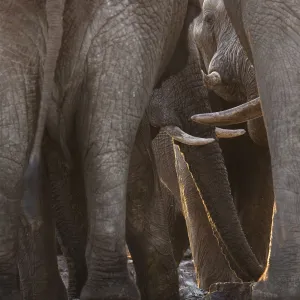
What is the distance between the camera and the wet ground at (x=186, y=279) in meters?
5.80

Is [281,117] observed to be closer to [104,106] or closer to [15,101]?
[104,106]

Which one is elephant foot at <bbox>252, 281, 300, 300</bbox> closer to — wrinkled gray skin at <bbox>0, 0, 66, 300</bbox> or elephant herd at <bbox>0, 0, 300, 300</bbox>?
elephant herd at <bbox>0, 0, 300, 300</bbox>

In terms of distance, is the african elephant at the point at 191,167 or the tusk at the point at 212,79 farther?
the tusk at the point at 212,79

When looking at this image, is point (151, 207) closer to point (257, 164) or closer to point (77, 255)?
point (77, 255)

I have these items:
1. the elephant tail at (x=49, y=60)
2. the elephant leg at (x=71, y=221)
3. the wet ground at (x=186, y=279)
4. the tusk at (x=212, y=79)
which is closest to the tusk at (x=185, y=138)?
the elephant leg at (x=71, y=221)

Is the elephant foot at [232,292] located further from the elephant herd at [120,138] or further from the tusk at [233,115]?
the tusk at [233,115]

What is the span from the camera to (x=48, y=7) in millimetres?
4367

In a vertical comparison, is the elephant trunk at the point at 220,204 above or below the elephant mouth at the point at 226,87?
below

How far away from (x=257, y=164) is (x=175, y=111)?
110cm

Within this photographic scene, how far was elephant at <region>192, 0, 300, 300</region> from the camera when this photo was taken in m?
3.83

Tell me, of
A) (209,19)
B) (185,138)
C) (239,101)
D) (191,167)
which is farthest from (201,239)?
(209,19)

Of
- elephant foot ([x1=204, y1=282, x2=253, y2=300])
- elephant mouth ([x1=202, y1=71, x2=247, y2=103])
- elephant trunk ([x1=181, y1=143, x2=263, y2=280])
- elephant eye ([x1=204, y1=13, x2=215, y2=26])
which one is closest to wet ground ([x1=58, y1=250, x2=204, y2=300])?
elephant trunk ([x1=181, y1=143, x2=263, y2=280])

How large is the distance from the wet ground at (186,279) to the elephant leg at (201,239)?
10 centimetres

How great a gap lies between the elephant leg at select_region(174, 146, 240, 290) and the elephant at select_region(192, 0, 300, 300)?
2.04 meters
